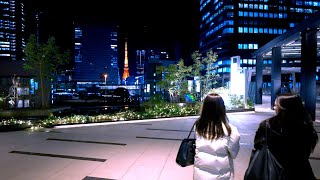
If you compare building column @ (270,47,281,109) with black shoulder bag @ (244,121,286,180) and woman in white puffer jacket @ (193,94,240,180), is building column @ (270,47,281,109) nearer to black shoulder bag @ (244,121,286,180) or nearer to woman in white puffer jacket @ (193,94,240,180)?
woman in white puffer jacket @ (193,94,240,180)

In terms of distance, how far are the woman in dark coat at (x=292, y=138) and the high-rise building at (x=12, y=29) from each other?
136 metres

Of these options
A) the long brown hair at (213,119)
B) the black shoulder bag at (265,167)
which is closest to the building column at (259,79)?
the long brown hair at (213,119)

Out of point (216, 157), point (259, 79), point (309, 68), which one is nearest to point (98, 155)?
point (216, 157)

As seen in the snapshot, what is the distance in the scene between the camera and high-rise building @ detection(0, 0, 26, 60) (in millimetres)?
125688

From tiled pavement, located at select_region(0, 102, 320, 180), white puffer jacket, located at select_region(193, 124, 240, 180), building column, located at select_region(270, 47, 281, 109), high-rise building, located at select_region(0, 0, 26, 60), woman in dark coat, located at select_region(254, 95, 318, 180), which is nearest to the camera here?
woman in dark coat, located at select_region(254, 95, 318, 180)

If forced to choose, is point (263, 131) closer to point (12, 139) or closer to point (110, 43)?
point (12, 139)

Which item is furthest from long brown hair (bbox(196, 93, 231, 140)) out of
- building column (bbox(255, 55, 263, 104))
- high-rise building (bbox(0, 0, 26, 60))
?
high-rise building (bbox(0, 0, 26, 60))

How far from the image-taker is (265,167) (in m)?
2.28

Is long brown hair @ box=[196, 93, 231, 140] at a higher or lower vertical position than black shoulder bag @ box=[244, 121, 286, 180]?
higher

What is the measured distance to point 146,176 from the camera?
16.4ft

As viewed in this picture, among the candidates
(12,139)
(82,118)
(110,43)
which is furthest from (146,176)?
(110,43)

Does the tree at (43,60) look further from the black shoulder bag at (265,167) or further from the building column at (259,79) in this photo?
the black shoulder bag at (265,167)

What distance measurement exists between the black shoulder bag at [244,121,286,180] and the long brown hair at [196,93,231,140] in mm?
417

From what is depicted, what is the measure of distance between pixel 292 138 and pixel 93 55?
161 meters
